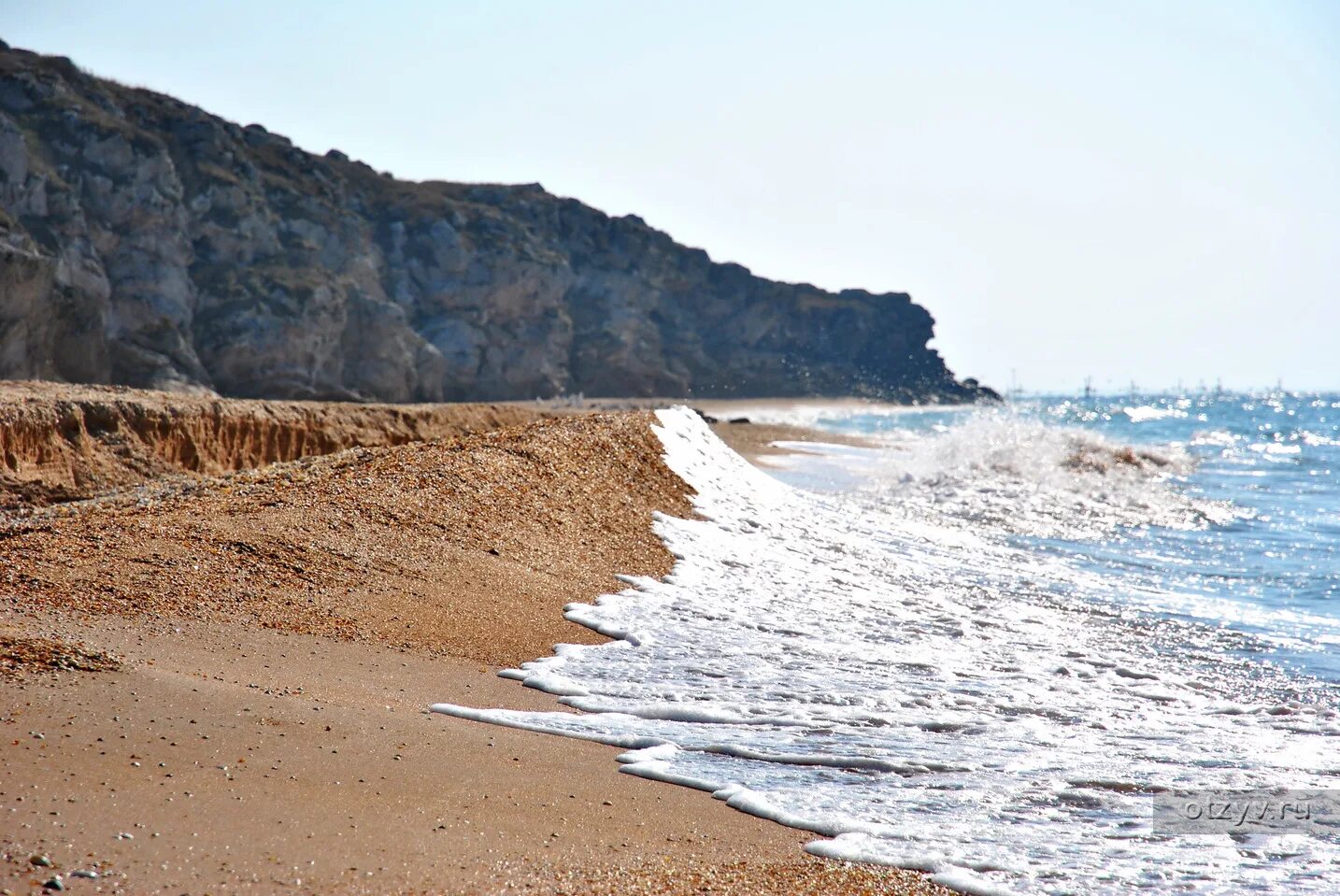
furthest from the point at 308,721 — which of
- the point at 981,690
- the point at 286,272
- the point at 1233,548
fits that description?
the point at 286,272

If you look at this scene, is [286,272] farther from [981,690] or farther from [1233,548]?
[981,690]

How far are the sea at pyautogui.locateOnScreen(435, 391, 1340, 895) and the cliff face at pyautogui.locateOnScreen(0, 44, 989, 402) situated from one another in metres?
24.4

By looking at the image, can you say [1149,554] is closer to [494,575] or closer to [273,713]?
[494,575]

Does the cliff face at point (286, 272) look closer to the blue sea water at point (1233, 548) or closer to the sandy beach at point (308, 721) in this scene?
the sandy beach at point (308, 721)

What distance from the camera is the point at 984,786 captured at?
174 inches

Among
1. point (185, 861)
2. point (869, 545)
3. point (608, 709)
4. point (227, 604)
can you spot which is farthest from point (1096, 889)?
point (869, 545)

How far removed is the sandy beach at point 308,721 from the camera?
3069 mm

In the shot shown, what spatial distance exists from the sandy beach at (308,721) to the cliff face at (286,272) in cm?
2355

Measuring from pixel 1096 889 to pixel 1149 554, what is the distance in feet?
32.6

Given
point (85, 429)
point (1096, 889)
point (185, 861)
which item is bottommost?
point (1096, 889)

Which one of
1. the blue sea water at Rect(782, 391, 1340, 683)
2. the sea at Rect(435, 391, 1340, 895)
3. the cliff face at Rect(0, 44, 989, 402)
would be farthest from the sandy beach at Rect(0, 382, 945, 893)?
the cliff face at Rect(0, 44, 989, 402)

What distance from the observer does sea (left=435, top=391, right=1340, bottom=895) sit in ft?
13.0

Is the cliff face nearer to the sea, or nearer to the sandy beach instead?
the sandy beach

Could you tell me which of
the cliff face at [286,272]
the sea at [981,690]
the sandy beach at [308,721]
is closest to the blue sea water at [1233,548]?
the sea at [981,690]
